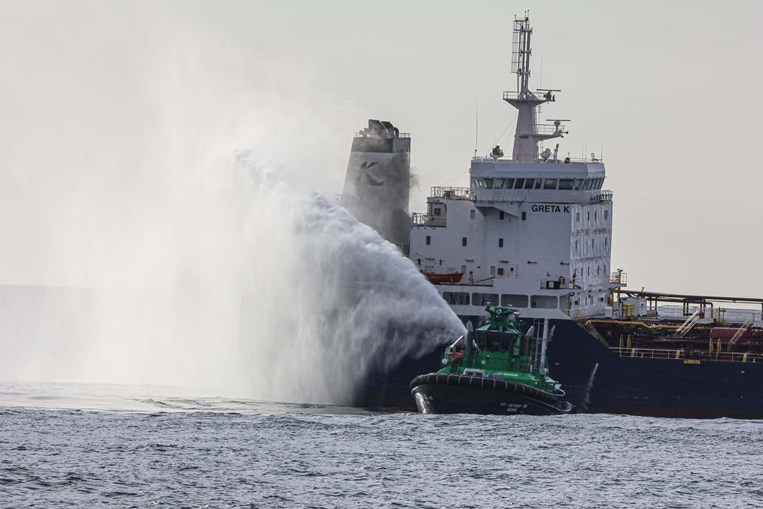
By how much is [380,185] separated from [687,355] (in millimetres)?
13743

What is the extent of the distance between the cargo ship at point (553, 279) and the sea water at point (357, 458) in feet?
6.92

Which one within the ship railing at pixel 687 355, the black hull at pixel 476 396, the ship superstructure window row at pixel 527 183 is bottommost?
the black hull at pixel 476 396

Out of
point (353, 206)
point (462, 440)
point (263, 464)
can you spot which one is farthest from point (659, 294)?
point (263, 464)

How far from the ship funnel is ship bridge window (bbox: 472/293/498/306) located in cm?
531

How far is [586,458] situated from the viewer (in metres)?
55.6

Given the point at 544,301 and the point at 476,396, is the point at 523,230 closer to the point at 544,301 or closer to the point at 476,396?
the point at 544,301

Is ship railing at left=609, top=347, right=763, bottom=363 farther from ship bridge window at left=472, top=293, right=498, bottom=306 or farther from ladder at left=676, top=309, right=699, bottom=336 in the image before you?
ship bridge window at left=472, top=293, right=498, bottom=306

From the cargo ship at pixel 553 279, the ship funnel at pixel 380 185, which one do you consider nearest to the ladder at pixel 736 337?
the cargo ship at pixel 553 279

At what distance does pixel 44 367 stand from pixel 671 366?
47211 millimetres

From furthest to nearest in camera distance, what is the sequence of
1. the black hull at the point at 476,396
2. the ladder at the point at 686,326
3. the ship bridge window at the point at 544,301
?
the ladder at the point at 686,326, the ship bridge window at the point at 544,301, the black hull at the point at 476,396

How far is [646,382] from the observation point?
67.4m

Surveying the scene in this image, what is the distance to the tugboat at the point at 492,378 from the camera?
61812 mm

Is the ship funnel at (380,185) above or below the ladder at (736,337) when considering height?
above

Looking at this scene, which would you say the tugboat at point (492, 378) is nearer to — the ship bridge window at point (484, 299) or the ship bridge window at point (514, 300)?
the ship bridge window at point (514, 300)
